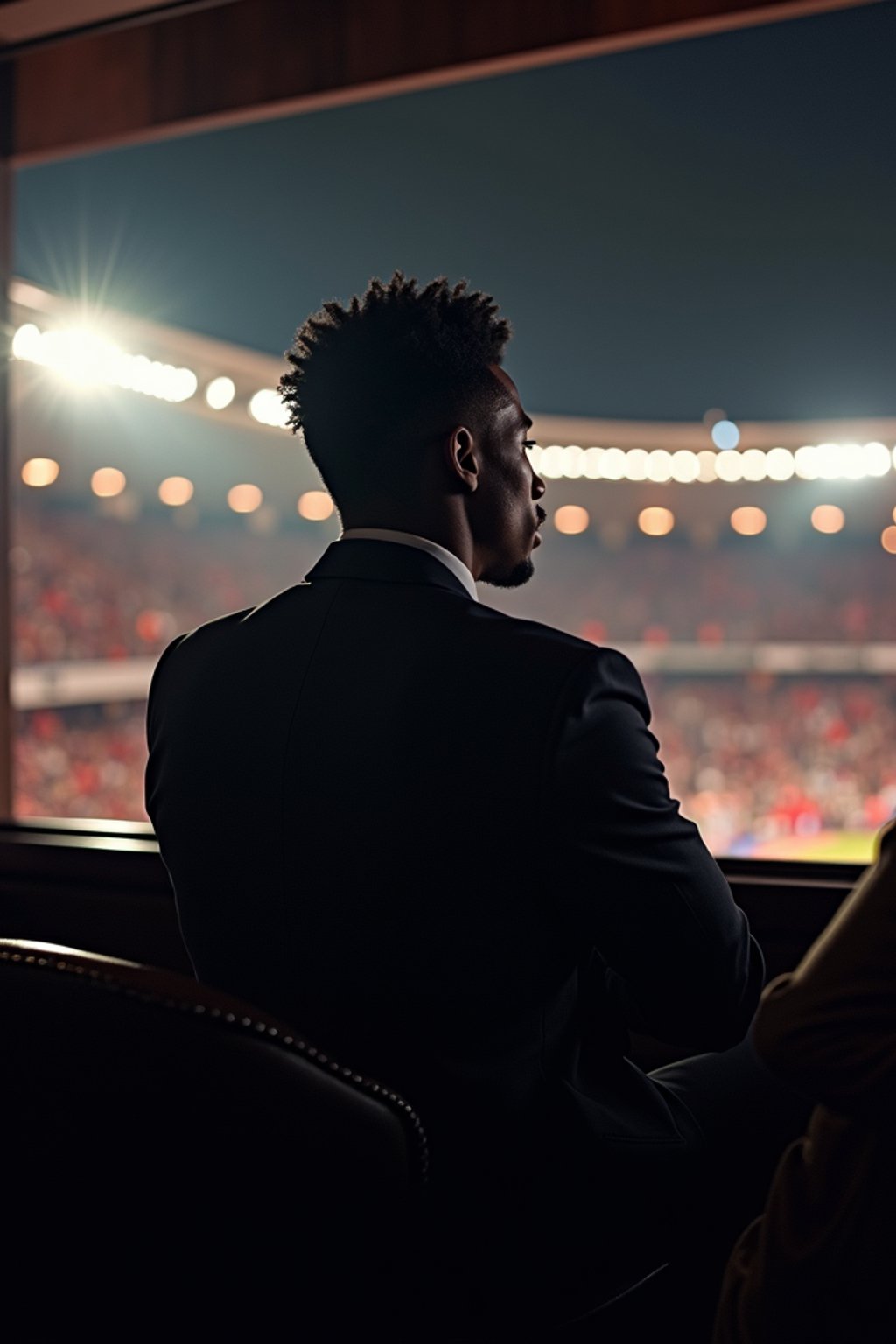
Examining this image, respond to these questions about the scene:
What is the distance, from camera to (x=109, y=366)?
252 inches

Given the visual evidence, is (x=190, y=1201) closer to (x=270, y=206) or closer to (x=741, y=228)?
(x=270, y=206)

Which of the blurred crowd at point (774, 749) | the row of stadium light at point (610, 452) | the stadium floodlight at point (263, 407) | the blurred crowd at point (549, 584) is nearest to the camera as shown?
the row of stadium light at point (610, 452)

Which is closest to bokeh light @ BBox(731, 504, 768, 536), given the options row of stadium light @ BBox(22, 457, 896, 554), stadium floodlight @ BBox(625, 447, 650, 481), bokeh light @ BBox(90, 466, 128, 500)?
row of stadium light @ BBox(22, 457, 896, 554)

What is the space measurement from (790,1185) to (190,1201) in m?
0.34

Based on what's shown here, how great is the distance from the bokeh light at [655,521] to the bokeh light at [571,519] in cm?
73

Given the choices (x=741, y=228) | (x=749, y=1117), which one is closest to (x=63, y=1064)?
(x=749, y=1117)

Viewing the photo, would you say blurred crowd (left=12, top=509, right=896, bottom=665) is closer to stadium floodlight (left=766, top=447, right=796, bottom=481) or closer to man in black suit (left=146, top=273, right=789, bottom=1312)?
stadium floodlight (left=766, top=447, right=796, bottom=481)

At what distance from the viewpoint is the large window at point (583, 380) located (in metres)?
2.67

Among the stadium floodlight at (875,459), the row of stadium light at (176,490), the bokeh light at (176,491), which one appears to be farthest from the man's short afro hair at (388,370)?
the stadium floodlight at (875,459)

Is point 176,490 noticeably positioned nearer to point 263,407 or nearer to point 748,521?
point 263,407

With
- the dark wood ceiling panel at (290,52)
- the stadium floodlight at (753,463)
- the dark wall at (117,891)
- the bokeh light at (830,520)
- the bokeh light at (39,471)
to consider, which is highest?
the stadium floodlight at (753,463)

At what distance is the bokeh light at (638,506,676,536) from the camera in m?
11.6

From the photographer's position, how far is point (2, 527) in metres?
2.55

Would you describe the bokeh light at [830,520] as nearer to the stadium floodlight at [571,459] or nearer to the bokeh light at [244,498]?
the stadium floodlight at [571,459]
